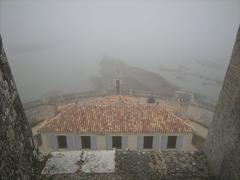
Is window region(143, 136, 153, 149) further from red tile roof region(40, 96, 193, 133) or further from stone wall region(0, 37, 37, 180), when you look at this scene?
stone wall region(0, 37, 37, 180)

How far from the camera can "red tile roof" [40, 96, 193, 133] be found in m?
13.3

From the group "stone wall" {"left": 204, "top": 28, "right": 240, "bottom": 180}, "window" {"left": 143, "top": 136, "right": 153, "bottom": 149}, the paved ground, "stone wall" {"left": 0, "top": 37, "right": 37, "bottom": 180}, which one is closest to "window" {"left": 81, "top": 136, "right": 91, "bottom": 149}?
"window" {"left": 143, "top": 136, "right": 153, "bottom": 149}

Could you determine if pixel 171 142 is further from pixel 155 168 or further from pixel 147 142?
pixel 155 168

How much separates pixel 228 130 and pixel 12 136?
334cm

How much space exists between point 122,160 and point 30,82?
44.9 m

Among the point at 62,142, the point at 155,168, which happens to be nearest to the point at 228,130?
the point at 155,168

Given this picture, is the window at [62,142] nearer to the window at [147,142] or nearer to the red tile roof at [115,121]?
the red tile roof at [115,121]

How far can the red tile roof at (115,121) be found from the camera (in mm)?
13336

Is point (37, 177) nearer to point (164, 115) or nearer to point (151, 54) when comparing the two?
point (164, 115)

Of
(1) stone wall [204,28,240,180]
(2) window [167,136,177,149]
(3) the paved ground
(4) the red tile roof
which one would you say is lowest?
(2) window [167,136,177,149]

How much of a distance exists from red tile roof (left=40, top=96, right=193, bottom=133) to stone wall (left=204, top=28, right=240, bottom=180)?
9659 millimetres

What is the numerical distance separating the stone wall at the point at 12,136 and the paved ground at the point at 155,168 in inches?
25.0

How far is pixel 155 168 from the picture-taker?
3684 mm

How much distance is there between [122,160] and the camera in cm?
386
